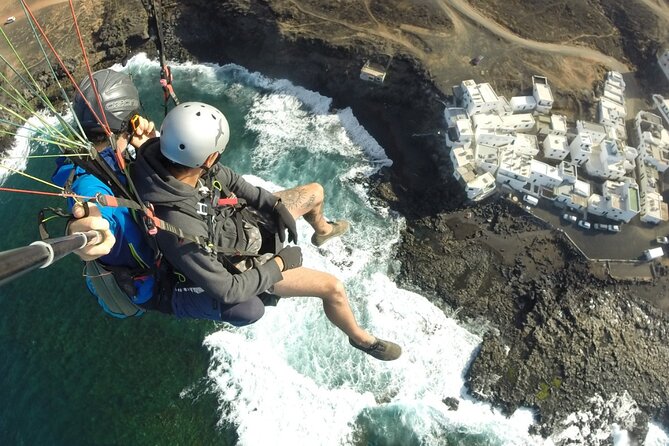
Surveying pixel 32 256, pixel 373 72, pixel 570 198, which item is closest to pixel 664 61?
pixel 570 198

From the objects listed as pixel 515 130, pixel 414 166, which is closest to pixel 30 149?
pixel 414 166

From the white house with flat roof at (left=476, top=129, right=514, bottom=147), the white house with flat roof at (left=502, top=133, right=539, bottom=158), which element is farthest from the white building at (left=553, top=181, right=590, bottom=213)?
the white house with flat roof at (left=476, top=129, right=514, bottom=147)

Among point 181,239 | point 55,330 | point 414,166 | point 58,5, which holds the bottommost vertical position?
point 55,330

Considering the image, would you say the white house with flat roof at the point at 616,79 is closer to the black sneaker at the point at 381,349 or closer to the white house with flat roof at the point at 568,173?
the white house with flat roof at the point at 568,173

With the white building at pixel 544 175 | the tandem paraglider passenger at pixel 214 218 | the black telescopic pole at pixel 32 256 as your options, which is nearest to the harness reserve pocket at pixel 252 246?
the tandem paraglider passenger at pixel 214 218

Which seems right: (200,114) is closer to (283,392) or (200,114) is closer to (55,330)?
(283,392)

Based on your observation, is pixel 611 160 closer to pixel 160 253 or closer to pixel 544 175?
pixel 544 175

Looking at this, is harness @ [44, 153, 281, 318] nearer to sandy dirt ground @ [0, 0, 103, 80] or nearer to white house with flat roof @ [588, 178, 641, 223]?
white house with flat roof @ [588, 178, 641, 223]
